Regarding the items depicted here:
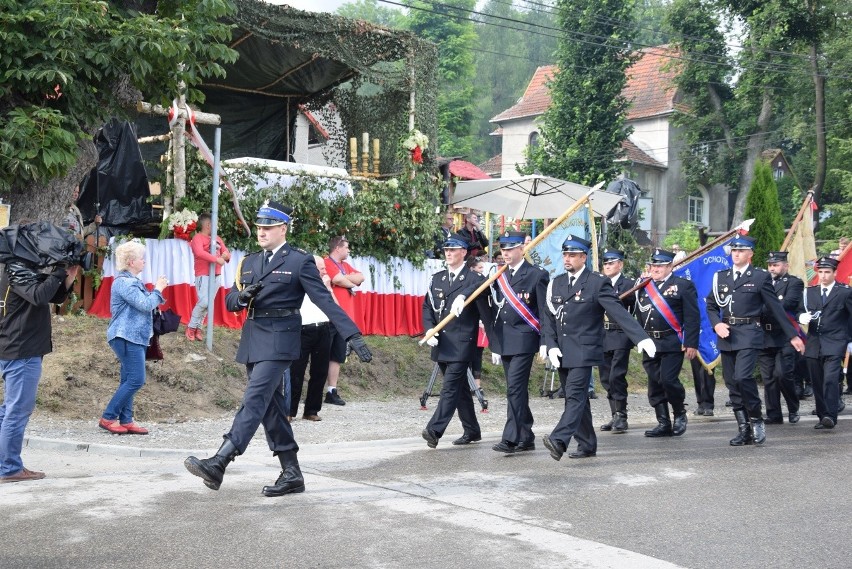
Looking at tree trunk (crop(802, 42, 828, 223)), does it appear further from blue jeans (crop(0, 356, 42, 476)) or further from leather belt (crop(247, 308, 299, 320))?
blue jeans (crop(0, 356, 42, 476))

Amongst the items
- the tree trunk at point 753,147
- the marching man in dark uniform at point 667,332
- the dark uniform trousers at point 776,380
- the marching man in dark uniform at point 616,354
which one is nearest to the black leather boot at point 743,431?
the marching man in dark uniform at point 667,332

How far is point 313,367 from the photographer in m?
11.5

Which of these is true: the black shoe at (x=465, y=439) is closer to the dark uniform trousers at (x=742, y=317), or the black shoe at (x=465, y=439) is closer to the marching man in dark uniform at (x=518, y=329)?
the marching man in dark uniform at (x=518, y=329)

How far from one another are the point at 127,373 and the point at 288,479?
2961mm

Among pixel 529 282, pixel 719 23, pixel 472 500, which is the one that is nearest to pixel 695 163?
pixel 719 23

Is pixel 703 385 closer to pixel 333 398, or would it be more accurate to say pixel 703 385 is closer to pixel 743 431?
pixel 743 431

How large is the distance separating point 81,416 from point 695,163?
138 ft

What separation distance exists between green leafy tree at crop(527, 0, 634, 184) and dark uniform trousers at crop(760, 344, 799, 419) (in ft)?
83.3

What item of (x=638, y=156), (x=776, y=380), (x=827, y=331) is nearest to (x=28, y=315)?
(x=776, y=380)

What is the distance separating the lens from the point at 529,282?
397 inches

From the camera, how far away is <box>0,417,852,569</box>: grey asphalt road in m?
5.82

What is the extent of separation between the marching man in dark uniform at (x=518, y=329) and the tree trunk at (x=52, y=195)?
179 inches

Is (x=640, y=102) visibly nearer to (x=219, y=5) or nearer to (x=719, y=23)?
(x=719, y=23)

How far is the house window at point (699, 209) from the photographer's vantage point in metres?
54.7
